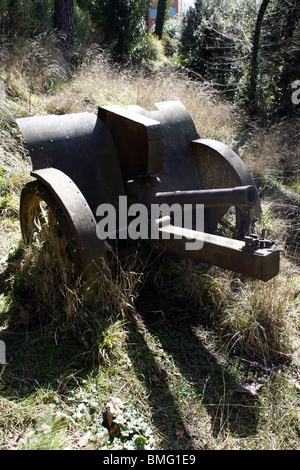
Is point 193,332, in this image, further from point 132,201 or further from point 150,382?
point 132,201

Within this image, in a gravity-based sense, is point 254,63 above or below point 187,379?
above

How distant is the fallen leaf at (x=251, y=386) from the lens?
96.4 inches

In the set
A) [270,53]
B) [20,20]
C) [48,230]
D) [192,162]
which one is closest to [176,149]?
[192,162]

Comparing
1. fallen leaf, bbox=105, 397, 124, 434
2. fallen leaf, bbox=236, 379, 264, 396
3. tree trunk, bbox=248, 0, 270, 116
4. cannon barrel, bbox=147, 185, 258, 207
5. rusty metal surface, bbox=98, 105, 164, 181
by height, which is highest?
tree trunk, bbox=248, 0, 270, 116

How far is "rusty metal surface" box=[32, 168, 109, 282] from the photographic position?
245 centimetres

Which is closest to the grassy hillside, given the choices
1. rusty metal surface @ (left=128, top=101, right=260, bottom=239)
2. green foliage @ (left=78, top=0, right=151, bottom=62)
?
rusty metal surface @ (left=128, top=101, right=260, bottom=239)

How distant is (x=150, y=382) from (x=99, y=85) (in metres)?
6.28

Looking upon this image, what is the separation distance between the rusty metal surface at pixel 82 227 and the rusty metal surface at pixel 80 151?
1.51 feet

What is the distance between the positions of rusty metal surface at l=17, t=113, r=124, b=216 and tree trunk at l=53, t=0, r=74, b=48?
22.0 ft

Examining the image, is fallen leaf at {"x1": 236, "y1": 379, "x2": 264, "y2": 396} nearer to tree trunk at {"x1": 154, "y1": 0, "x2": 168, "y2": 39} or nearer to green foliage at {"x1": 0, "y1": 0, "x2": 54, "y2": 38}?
green foliage at {"x1": 0, "y1": 0, "x2": 54, "y2": 38}

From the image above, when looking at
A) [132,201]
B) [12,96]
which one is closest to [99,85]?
[12,96]

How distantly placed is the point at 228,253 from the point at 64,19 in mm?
8540

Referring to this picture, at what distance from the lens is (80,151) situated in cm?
315

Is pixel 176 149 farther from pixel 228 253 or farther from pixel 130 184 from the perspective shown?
pixel 228 253
